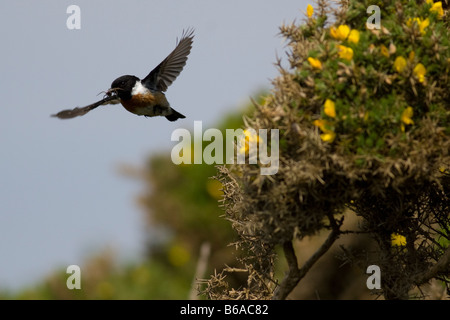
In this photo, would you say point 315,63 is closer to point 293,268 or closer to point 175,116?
point 293,268

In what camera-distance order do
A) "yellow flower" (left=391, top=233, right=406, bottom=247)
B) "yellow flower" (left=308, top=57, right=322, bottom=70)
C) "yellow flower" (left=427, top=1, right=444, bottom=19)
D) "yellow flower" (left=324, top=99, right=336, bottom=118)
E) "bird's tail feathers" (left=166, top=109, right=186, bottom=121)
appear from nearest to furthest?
"yellow flower" (left=324, top=99, right=336, bottom=118) → "yellow flower" (left=308, top=57, right=322, bottom=70) → "yellow flower" (left=427, top=1, right=444, bottom=19) → "yellow flower" (left=391, top=233, right=406, bottom=247) → "bird's tail feathers" (left=166, top=109, right=186, bottom=121)

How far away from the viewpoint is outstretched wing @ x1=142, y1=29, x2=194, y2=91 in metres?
6.01

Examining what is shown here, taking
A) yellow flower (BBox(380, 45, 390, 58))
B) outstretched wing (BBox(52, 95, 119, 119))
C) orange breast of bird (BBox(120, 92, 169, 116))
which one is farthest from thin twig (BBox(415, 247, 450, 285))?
orange breast of bird (BBox(120, 92, 169, 116))

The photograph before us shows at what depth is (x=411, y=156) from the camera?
3217 mm

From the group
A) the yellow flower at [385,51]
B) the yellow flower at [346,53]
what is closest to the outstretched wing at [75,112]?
the yellow flower at [346,53]

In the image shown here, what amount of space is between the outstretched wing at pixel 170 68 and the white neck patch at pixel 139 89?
0.21 feet

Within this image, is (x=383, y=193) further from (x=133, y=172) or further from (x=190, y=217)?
(x=133, y=172)

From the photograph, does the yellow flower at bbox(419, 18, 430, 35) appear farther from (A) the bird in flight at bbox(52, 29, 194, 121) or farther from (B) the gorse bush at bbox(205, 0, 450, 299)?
(A) the bird in flight at bbox(52, 29, 194, 121)

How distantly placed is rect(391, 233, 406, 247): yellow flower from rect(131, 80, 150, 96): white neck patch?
112 inches

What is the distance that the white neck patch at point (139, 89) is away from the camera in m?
6.03

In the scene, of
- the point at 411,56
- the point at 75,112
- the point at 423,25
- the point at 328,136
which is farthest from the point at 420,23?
the point at 75,112

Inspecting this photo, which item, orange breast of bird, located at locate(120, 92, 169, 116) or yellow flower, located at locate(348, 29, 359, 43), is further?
orange breast of bird, located at locate(120, 92, 169, 116)

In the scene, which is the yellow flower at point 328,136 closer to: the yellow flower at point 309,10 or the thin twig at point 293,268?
the thin twig at point 293,268
